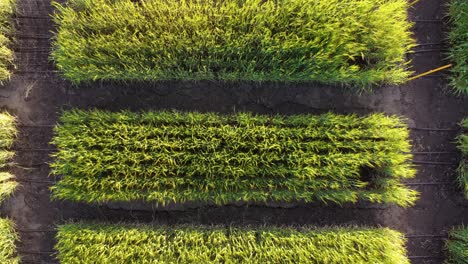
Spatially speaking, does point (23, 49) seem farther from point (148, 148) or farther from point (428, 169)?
point (428, 169)

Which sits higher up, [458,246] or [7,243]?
[458,246]

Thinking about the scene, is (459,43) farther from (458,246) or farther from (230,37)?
(230,37)

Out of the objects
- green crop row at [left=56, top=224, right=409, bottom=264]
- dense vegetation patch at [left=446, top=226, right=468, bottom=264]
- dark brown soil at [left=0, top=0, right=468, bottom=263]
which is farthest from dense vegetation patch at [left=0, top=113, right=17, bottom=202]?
dense vegetation patch at [left=446, top=226, right=468, bottom=264]

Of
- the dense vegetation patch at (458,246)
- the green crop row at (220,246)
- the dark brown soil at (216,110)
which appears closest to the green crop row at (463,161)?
the dark brown soil at (216,110)

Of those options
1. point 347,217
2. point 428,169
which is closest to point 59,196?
point 347,217

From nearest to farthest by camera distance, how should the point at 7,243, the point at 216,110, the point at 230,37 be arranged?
the point at 230,37 < the point at 7,243 < the point at 216,110

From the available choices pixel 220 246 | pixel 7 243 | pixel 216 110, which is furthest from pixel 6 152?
pixel 220 246
